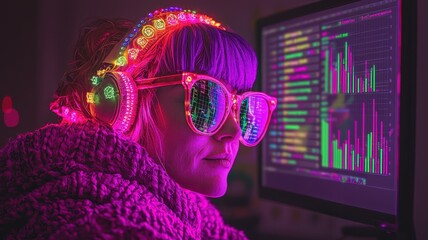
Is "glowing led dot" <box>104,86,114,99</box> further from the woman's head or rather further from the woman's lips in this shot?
the woman's lips

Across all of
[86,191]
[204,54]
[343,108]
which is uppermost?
[204,54]

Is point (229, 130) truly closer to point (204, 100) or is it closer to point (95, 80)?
point (204, 100)

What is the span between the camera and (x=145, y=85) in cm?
75

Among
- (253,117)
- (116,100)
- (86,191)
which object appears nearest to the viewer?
(86,191)

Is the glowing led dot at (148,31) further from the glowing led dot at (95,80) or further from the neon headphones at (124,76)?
the glowing led dot at (95,80)

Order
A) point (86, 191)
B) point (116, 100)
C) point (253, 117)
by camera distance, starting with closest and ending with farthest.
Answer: point (86, 191) → point (116, 100) → point (253, 117)

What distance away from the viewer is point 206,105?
0.75 meters

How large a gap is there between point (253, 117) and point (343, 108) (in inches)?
8.1

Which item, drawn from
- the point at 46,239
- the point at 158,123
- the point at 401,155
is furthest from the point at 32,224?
the point at 401,155

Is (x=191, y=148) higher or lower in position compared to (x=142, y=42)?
lower

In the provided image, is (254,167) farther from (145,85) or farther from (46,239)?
(46,239)

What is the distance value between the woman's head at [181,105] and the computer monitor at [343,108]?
26 centimetres

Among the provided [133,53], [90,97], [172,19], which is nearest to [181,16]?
[172,19]

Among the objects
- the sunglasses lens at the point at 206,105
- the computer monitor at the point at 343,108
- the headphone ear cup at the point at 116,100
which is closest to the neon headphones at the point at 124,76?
the headphone ear cup at the point at 116,100
